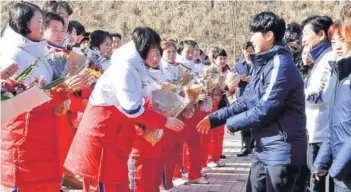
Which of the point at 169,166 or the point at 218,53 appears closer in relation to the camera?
the point at 169,166

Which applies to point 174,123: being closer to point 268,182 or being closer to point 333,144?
point 268,182

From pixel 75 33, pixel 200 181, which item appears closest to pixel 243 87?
pixel 200 181

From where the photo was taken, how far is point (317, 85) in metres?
4.28

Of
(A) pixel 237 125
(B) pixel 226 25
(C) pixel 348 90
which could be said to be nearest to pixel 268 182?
(A) pixel 237 125

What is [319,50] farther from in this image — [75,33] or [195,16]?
[195,16]

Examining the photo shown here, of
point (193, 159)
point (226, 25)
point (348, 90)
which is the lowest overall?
point (193, 159)

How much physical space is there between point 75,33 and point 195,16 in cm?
1879

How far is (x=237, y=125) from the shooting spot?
12.2ft

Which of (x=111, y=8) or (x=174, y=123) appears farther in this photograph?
(x=111, y=8)

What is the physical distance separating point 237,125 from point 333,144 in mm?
792

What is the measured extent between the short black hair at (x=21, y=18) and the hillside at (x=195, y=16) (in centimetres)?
1883

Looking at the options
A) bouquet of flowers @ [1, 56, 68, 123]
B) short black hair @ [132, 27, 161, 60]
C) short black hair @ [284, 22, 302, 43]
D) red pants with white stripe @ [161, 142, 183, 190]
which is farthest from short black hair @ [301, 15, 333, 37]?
short black hair @ [284, 22, 302, 43]

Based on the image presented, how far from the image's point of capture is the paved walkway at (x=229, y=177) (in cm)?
639

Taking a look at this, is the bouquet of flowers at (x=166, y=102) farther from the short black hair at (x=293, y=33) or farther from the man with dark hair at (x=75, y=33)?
the short black hair at (x=293, y=33)
